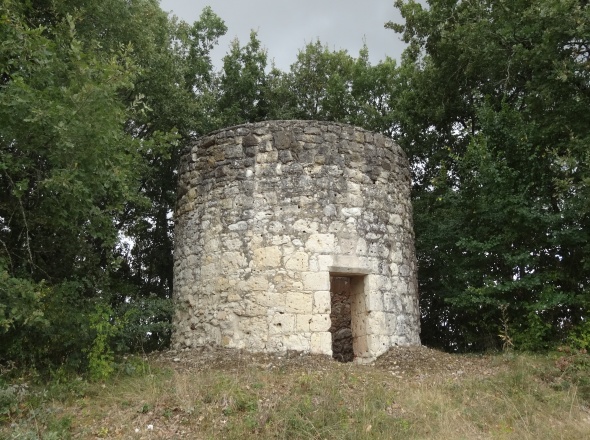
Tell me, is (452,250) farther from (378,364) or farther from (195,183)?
(195,183)

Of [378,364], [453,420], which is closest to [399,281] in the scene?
[378,364]

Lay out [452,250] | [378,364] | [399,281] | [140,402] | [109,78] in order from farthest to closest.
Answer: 1. [452,250]
2. [399,281]
3. [378,364]
4. [109,78]
5. [140,402]

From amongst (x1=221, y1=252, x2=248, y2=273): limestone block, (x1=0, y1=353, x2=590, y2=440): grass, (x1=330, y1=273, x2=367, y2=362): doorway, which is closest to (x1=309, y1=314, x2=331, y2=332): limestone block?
(x1=0, y1=353, x2=590, y2=440): grass

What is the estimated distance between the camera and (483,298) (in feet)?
32.2

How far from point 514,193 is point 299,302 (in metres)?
4.61

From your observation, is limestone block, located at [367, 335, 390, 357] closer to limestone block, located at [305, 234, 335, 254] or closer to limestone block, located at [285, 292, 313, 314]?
limestone block, located at [285, 292, 313, 314]

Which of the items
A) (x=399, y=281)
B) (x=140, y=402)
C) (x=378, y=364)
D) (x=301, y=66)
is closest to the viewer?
(x=140, y=402)

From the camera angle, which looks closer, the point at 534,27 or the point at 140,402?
the point at 140,402

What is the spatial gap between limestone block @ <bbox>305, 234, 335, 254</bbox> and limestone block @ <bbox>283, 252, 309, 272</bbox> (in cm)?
14

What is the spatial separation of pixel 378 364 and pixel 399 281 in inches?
53.0

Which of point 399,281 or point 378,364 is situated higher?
point 399,281

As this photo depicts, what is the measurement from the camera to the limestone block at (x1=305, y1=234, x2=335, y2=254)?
830 cm

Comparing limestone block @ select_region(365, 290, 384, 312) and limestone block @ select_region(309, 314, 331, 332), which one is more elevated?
limestone block @ select_region(365, 290, 384, 312)

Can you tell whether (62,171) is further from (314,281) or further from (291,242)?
(314,281)
